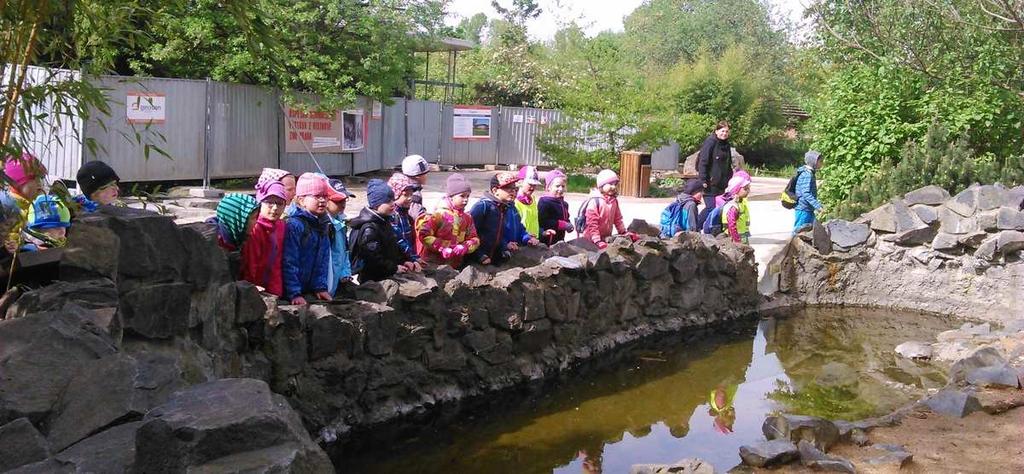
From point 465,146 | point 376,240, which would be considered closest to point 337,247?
point 376,240

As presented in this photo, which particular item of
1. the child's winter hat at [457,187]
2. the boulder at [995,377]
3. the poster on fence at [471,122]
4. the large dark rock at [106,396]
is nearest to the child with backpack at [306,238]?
the child's winter hat at [457,187]

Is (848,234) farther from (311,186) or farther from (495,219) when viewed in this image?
(311,186)

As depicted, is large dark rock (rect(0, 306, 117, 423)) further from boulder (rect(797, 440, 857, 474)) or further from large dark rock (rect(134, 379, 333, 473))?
boulder (rect(797, 440, 857, 474))

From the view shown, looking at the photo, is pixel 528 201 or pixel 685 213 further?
pixel 685 213

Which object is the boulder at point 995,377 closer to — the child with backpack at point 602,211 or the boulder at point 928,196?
the child with backpack at point 602,211

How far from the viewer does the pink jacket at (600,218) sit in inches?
377

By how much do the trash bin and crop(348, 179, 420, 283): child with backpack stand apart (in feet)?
44.5

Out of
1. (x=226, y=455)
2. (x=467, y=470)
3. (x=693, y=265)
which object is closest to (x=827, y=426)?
(x=467, y=470)

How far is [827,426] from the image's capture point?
6246 millimetres

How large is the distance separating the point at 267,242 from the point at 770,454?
125 inches

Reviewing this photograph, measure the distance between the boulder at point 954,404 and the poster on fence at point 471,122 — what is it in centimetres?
1905

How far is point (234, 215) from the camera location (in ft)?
19.5

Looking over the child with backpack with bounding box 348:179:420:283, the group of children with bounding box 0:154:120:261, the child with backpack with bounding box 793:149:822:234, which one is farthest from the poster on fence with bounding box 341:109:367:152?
the group of children with bounding box 0:154:120:261

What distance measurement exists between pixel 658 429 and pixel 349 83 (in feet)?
41.3
